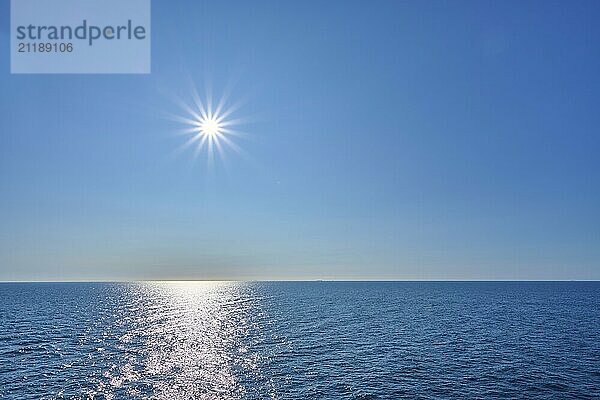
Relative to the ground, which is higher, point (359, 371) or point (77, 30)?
point (77, 30)

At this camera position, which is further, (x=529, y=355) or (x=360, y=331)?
(x=360, y=331)

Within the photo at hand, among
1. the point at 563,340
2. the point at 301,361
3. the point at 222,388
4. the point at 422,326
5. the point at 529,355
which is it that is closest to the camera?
the point at 222,388

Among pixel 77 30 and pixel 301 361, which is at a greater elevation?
pixel 77 30

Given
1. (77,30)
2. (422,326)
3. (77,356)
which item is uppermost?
(77,30)

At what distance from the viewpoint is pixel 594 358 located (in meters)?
54.3

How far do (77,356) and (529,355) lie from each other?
71.0m

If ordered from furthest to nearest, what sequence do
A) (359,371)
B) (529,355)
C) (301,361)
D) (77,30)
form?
(529,355)
(301,361)
(359,371)
(77,30)

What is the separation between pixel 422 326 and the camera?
8456cm

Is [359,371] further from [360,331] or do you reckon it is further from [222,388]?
[360,331]

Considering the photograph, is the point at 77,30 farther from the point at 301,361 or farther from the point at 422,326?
the point at 422,326

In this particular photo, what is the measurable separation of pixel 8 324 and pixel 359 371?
295ft

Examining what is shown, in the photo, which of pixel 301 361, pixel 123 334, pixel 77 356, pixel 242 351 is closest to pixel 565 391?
pixel 301 361

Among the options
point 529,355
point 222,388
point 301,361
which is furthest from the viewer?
point 529,355

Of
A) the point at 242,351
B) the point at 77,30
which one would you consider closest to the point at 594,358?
the point at 242,351
